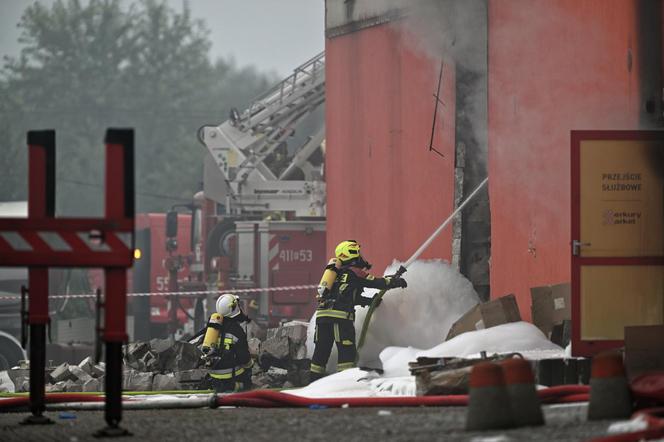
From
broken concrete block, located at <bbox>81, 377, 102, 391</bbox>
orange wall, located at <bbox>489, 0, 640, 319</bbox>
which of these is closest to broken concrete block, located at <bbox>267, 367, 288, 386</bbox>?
broken concrete block, located at <bbox>81, 377, 102, 391</bbox>

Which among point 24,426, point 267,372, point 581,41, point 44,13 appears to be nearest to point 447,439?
point 24,426

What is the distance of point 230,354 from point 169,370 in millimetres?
1863

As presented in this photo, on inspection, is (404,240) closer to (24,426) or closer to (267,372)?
(267,372)

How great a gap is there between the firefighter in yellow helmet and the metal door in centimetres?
→ 348

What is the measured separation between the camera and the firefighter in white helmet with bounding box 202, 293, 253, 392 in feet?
46.6

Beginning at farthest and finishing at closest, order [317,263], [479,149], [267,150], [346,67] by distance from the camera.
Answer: [267,150] → [317,263] → [346,67] → [479,149]

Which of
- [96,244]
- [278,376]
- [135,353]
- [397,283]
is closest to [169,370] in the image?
[135,353]

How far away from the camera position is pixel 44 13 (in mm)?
48875

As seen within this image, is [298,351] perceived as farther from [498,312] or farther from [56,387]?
[498,312]

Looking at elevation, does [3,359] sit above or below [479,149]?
below

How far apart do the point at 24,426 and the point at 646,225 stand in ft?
16.8

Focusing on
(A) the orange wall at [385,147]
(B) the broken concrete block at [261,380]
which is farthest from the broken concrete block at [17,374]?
(A) the orange wall at [385,147]

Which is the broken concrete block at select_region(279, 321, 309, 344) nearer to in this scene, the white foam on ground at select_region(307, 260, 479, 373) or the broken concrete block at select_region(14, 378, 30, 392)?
the white foam on ground at select_region(307, 260, 479, 373)

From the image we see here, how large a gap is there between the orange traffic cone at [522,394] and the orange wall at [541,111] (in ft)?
17.4
